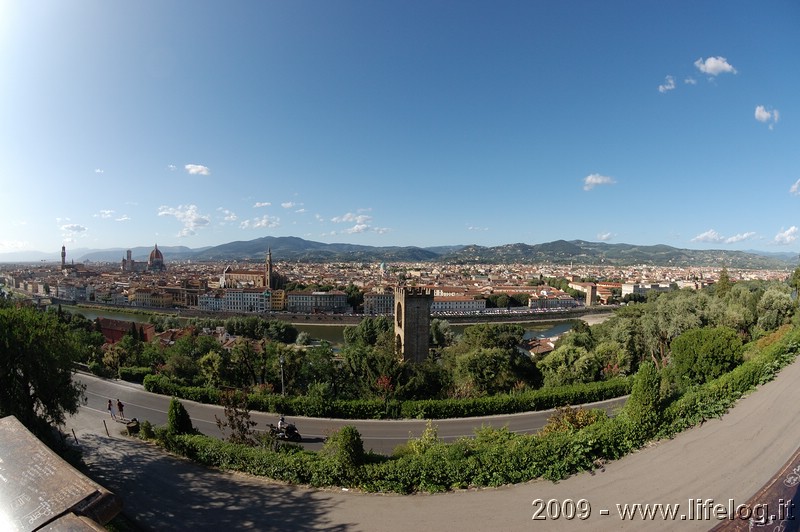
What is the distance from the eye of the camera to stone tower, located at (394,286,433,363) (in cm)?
2031

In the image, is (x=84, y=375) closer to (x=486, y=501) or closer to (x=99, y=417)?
(x=99, y=417)

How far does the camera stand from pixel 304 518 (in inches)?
199

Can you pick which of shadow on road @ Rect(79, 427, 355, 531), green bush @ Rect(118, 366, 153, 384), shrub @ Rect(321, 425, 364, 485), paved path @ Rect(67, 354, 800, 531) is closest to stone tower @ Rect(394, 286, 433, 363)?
green bush @ Rect(118, 366, 153, 384)

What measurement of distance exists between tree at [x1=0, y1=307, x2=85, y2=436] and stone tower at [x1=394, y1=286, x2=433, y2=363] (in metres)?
14.0

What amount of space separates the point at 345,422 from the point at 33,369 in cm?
662

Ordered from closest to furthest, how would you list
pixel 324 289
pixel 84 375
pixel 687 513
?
pixel 687 513 < pixel 84 375 < pixel 324 289

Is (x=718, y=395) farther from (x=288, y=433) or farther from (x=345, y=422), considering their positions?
(x=288, y=433)

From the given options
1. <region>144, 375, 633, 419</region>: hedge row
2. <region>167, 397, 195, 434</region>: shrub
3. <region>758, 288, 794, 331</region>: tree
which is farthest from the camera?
<region>758, 288, 794, 331</region>: tree

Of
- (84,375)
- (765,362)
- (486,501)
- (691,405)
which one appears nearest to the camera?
(486,501)

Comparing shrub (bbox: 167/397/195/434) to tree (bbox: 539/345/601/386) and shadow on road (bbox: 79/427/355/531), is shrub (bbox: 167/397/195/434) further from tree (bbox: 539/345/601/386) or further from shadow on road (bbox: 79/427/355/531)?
tree (bbox: 539/345/601/386)

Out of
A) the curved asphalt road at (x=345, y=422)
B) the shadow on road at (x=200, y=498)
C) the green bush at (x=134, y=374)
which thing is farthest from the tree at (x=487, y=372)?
the green bush at (x=134, y=374)

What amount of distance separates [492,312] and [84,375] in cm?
5226

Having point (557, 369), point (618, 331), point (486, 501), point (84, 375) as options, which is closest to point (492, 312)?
point (618, 331)

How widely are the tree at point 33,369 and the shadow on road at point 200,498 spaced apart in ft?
4.30
